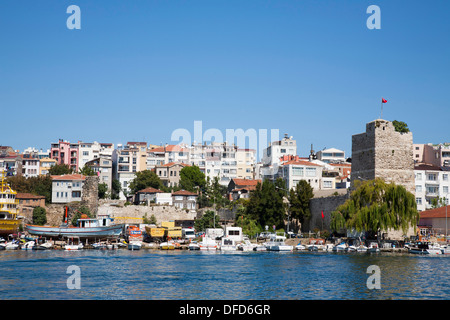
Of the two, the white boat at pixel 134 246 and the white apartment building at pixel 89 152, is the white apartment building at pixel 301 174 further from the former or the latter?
the white apartment building at pixel 89 152

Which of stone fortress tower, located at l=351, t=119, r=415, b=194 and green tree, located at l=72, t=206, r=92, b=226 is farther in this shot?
green tree, located at l=72, t=206, r=92, b=226

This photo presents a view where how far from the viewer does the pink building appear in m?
103

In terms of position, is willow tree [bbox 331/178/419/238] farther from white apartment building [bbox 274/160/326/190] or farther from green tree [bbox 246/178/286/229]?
white apartment building [bbox 274/160/326/190]

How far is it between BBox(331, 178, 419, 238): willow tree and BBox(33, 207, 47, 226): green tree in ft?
117

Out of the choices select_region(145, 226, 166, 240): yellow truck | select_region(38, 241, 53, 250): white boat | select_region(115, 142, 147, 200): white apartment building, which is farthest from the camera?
select_region(115, 142, 147, 200): white apartment building

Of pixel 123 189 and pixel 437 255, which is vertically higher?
pixel 123 189

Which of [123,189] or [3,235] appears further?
[123,189]

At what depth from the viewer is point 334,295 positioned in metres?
26.2

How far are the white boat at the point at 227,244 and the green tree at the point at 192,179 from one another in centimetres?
3101

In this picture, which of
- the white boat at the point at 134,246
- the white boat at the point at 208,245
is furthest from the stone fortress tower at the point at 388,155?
the white boat at the point at 134,246

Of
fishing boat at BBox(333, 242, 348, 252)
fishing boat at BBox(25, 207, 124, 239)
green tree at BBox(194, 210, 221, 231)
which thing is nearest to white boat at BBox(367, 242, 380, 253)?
fishing boat at BBox(333, 242, 348, 252)
